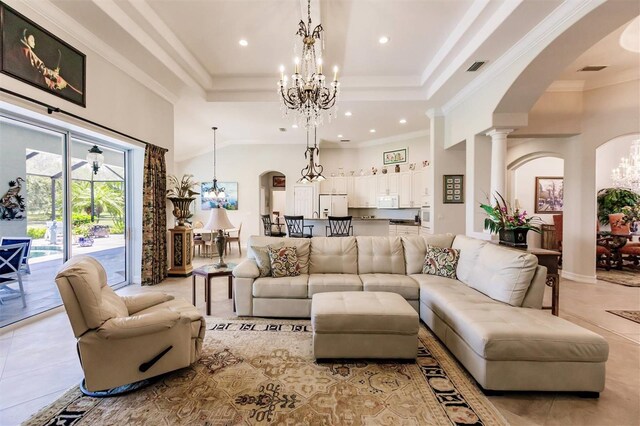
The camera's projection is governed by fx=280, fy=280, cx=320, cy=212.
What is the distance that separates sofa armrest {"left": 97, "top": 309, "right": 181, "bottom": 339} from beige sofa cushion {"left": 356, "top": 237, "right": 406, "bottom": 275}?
2309 millimetres

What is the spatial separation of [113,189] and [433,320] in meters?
4.95

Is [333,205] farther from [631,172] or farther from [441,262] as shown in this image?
[631,172]

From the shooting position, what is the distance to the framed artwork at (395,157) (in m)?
8.21

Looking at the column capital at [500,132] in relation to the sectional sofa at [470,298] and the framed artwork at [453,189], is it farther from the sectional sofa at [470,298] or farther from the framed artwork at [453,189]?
the sectional sofa at [470,298]

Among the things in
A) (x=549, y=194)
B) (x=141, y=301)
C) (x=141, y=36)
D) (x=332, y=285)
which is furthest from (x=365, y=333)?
(x=549, y=194)

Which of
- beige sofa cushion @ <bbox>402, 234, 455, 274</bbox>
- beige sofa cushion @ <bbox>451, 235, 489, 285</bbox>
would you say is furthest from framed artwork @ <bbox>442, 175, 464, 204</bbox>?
beige sofa cushion @ <bbox>451, 235, 489, 285</bbox>

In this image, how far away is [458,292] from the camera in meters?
2.84

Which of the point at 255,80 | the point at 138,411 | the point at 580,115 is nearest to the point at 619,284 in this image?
the point at 580,115

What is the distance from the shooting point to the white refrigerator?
8.66 meters

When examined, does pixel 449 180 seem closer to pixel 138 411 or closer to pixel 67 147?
pixel 138 411

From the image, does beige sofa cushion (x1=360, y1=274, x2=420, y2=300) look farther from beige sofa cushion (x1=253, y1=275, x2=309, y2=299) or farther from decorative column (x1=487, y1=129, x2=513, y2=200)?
decorative column (x1=487, y1=129, x2=513, y2=200)

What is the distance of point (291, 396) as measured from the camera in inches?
76.2

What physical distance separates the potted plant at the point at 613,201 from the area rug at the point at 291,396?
23.6 feet

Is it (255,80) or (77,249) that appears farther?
(255,80)
